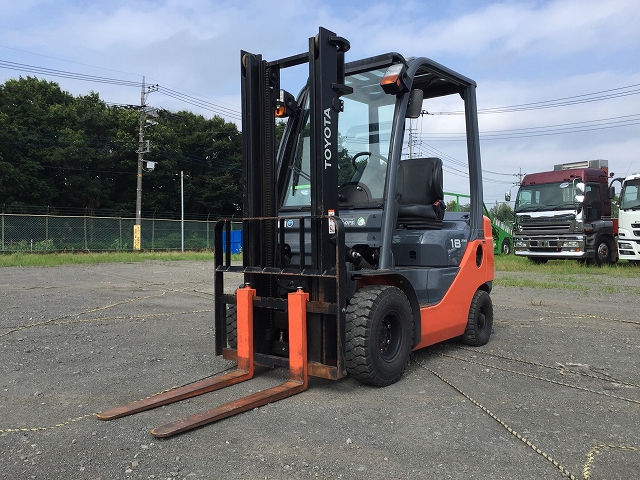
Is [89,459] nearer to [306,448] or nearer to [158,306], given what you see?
[306,448]

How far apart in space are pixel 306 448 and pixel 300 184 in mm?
2952

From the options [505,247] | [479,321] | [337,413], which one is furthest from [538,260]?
[337,413]

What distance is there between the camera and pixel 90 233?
31.8 m

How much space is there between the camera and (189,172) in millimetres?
52406

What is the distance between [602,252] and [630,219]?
218cm

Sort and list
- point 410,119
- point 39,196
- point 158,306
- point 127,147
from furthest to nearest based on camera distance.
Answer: point 127,147, point 39,196, point 158,306, point 410,119

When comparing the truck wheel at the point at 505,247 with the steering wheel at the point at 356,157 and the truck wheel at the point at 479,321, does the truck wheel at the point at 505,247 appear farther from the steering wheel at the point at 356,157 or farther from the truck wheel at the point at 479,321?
the steering wheel at the point at 356,157

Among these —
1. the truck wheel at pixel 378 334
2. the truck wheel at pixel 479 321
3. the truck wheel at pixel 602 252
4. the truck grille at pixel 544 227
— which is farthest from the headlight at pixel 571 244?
the truck wheel at pixel 378 334

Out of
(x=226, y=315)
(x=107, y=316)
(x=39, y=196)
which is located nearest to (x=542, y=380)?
(x=226, y=315)

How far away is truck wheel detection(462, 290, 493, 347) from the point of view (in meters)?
6.36

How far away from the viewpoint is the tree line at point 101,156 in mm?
40812

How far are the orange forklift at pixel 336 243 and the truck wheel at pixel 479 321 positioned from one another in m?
0.03

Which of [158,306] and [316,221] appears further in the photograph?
[158,306]

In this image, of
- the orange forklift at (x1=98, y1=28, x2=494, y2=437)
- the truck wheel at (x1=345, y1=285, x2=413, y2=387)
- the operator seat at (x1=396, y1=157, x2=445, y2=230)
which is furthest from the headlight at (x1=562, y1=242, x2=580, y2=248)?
the truck wheel at (x1=345, y1=285, x2=413, y2=387)
